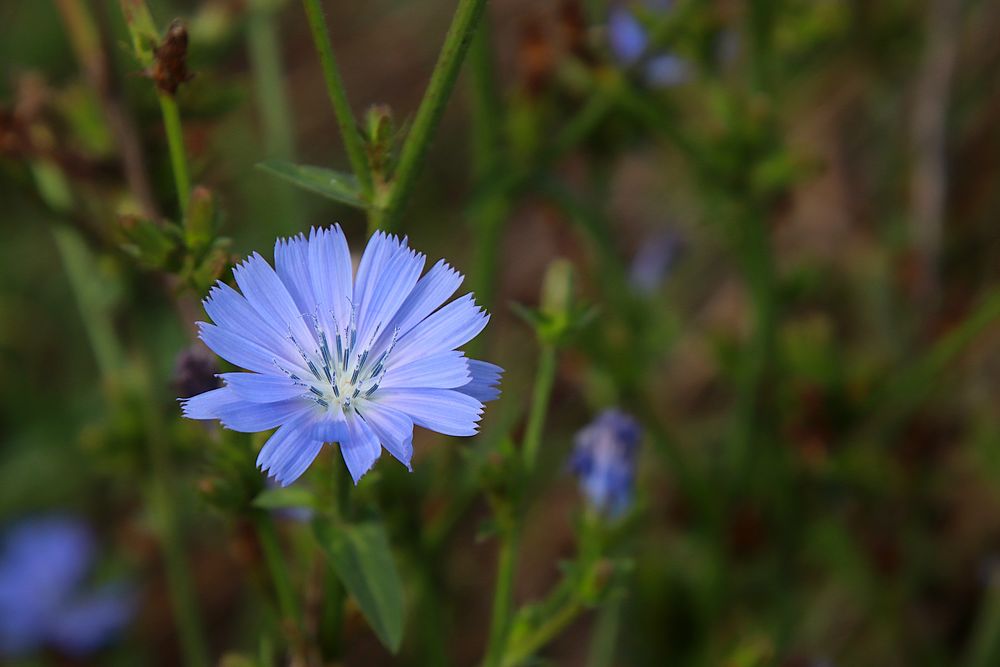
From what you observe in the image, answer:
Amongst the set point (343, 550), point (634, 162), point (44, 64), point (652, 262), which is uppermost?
point (44, 64)

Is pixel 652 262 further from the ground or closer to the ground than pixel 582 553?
further from the ground

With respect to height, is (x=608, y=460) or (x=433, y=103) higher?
(x=433, y=103)

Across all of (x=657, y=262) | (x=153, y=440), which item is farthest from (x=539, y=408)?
(x=657, y=262)

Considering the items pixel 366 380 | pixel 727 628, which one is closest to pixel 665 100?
pixel 727 628

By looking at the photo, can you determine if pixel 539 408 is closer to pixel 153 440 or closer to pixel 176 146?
pixel 176 146

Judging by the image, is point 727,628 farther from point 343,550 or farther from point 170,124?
point 170,124

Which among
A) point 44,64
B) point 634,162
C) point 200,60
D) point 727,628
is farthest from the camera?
point 634,162

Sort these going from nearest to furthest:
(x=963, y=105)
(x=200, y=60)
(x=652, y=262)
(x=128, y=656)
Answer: (x=200, y=60)
(x=128, y=656)
(x=652, y=262)
(x=963, y=105)

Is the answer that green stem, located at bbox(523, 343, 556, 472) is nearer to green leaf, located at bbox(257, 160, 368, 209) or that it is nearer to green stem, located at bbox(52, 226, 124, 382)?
green leaf, located at bbox(257, 160, 368, 209)
